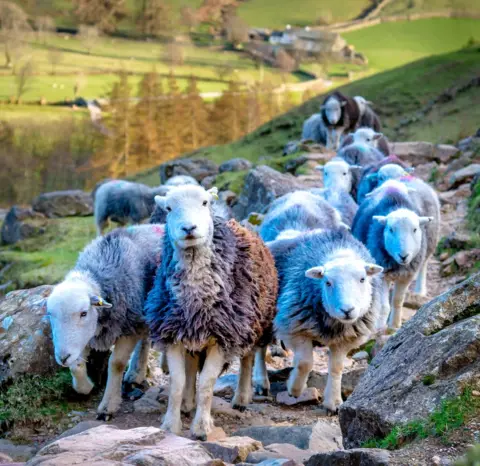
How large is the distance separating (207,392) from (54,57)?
30431 mm

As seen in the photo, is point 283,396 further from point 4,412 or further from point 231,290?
point 4,412

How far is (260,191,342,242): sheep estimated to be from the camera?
7.13m

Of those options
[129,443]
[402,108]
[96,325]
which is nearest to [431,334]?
[129,443]

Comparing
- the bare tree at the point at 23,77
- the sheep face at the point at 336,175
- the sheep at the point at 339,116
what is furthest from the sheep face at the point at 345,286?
the bare tree at the point at 23,77

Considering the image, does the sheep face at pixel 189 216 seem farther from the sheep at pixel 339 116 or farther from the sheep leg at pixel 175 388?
the sheep at pixel 339 116

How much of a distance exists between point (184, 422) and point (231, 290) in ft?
3.42

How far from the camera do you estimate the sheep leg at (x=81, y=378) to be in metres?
5.85

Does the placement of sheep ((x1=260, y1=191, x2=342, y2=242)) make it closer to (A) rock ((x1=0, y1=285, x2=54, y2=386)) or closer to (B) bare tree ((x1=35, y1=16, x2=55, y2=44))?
(A) rock ((x1=0, y1=285, x2=54, y2=386))

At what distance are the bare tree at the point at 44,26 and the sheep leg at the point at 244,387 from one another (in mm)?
31732

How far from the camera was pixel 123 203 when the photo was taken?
13844 millimetres

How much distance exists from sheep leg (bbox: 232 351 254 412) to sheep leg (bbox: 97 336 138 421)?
34.4 inches

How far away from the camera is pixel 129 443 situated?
3672 millimetres

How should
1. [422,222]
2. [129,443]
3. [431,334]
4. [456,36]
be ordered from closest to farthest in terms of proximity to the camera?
1. [129,443]
2. [431,334]
3. [422,222]
4. [456,36]

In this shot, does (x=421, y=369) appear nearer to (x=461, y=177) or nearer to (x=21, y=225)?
(x=461, y=177)
